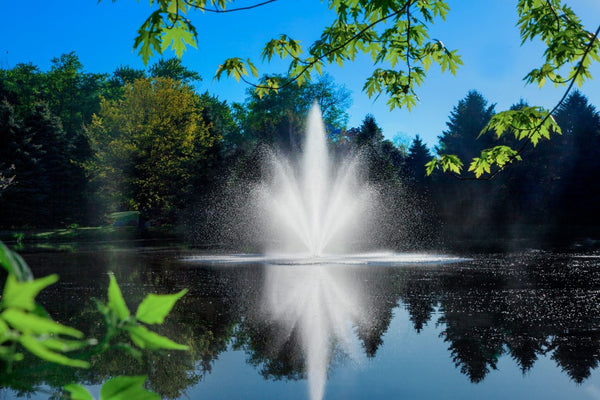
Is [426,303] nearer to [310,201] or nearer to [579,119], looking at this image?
[310,201]

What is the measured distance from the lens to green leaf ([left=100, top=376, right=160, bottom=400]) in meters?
0.62

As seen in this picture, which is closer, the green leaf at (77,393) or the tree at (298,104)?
the green leaf at (77,393)

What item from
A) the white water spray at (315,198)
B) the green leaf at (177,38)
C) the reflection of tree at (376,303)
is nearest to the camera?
the green leaf at (177,38)

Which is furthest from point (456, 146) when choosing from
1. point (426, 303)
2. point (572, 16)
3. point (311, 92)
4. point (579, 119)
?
point (572, 16)

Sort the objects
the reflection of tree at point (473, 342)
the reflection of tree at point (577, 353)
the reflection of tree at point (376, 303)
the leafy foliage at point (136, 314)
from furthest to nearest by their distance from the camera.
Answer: the reflection of tree at point (376, 303) < the reflection of tree at point (473, 342) < the reflection of tree at point (577, 353) < the leafy foliage at point (136, 314)

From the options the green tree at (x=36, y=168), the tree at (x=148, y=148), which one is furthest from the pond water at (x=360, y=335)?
the green tree at (x=36, y=168)

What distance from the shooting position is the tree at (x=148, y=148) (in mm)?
33781

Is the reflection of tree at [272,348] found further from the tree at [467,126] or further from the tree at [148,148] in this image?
the tree at [467,126]

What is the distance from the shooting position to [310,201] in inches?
1091

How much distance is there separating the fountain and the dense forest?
6.06 feet

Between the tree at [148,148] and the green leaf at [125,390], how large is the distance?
34.3m

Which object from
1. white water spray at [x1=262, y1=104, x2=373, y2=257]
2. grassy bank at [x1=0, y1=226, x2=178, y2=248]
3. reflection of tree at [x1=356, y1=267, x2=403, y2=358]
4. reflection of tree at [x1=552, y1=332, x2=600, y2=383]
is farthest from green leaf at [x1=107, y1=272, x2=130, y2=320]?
grassy bank at [x1=0, y1=226, x2=178, y2=248]

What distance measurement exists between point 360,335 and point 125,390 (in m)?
6.29

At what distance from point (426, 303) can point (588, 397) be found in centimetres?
447
